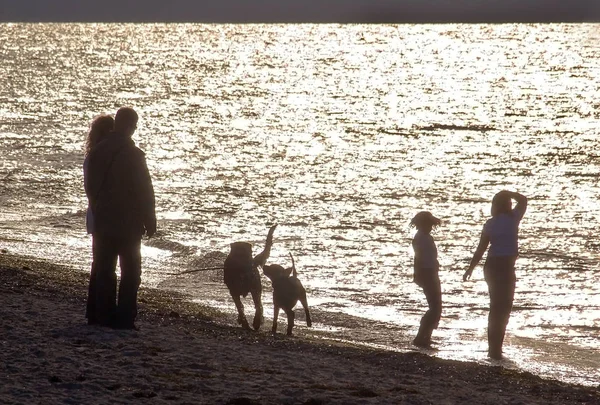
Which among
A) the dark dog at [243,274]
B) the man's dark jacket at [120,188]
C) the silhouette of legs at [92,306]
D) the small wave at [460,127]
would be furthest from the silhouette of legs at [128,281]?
the small wave at [460,127]

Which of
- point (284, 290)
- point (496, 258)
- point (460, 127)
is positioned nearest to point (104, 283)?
point (284, 290)

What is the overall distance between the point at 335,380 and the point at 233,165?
36732mm

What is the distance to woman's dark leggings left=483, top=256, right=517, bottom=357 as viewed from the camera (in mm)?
10509

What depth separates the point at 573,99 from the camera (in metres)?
84.2

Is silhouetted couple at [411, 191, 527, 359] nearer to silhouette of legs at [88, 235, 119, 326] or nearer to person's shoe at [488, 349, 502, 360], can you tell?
person's shoe at [488, 349, 502, 360]

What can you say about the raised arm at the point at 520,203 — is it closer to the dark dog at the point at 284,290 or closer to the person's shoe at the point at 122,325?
the dark dog at the point at 284,290

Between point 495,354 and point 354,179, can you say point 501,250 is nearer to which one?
point 495,354

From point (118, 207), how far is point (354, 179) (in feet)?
102

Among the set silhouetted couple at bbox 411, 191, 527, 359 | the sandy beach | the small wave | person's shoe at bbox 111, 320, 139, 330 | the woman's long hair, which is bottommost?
the sandy beach

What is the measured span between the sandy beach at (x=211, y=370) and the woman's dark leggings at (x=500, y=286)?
4.79 feet

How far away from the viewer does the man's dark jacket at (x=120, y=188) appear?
9.05m

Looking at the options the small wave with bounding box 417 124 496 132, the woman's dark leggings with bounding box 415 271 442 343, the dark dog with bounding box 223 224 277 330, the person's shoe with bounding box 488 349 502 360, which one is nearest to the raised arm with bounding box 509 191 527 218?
the woman's dark leggings with bounding box 415 271 442 343

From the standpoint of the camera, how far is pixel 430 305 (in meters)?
11.2

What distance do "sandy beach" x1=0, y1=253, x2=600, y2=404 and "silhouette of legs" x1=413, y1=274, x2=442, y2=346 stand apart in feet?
4.51
